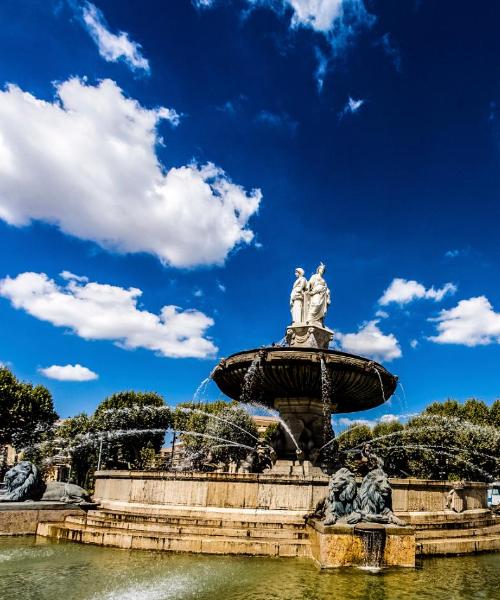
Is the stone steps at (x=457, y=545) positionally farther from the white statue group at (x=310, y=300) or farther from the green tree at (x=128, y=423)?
the green tree at (x=128, y=423)

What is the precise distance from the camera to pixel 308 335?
15469 mm

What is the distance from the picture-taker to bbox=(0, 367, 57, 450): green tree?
31641mm

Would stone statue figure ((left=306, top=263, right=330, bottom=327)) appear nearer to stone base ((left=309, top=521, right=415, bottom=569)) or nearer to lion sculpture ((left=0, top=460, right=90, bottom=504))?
lion sculpture ((left=0, top=460, right=90, bottom=504))

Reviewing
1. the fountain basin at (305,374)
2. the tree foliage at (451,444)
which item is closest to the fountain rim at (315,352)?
the fountain basin at (305,374)

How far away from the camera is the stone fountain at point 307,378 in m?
12.6

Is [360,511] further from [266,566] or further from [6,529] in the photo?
[6,529]

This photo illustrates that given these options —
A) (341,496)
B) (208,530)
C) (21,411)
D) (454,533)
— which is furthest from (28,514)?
(21,411)

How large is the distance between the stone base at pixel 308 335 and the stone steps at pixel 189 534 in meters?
7.12

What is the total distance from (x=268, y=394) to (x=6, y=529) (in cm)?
741

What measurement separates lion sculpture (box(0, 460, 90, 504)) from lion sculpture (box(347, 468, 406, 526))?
6571mm

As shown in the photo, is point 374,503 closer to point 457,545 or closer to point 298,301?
point 457,545

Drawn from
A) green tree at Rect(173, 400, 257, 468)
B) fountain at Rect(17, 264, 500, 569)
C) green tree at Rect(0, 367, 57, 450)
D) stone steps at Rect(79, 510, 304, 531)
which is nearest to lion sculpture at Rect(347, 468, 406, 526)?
fountain at Rect(17, 264, 500, 569)

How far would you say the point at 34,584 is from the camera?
5.79 m

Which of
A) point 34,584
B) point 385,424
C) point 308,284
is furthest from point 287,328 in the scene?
point 385,424
